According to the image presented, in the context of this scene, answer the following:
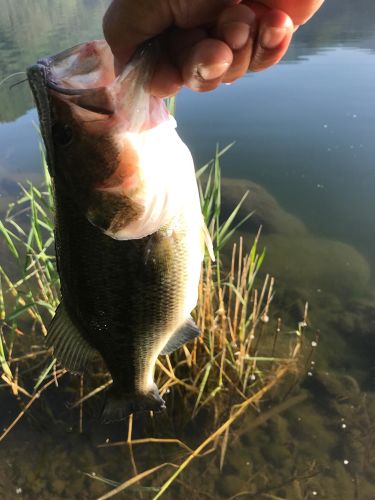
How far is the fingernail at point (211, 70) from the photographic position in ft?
3.51

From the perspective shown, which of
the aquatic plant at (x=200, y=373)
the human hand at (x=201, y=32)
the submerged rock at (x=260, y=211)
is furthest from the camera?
the submerged rock at (x=260, y=211)

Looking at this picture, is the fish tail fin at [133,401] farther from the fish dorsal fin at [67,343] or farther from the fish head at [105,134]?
the fish head at [105,134]

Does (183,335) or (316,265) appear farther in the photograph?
(316,265)

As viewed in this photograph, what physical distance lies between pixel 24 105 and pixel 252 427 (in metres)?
9.00

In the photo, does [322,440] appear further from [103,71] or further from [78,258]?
[103,71]

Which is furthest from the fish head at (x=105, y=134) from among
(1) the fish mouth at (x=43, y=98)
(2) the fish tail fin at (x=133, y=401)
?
(2) the fish tail fin at (x=133, y=401)

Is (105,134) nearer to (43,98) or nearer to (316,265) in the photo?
(43,98)

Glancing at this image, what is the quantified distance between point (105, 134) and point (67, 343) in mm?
791

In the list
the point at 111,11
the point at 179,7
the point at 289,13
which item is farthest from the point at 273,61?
the point at 111,11

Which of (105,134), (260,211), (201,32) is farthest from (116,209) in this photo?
(260,211)

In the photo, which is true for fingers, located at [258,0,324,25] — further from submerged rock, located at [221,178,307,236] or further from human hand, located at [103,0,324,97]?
submerged rock, located at [221,178,307,236]

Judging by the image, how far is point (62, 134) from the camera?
1.14 m

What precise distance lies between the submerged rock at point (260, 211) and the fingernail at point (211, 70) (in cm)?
427

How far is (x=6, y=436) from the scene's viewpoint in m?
3.23
